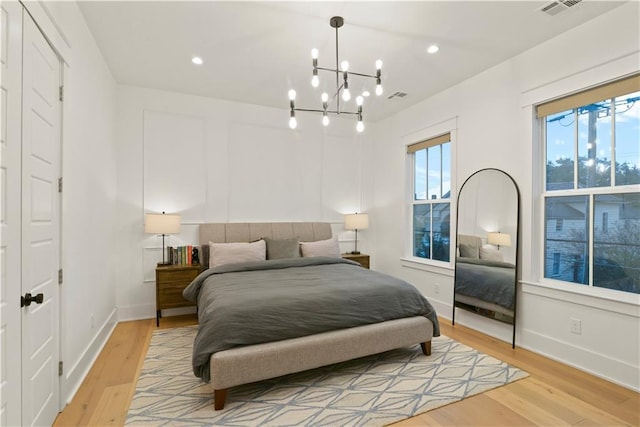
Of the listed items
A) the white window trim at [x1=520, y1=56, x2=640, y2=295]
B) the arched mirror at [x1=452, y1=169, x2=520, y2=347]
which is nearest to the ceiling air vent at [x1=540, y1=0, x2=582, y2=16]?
the white window trim at [x1=520, y1=56, x2=640, y2=295]

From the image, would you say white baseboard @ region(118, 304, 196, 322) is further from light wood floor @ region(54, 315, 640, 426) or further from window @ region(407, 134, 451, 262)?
window @ region(407, 134, 451, 262)

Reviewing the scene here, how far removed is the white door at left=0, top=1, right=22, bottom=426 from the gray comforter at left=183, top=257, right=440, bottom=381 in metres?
0.93

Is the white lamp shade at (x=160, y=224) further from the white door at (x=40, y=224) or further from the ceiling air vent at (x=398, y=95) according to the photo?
the ceiling air vent at (x=398, y=95)

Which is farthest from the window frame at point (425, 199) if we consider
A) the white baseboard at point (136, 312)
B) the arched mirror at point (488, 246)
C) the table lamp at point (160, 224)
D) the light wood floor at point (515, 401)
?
the white baseboard at point (136, 312)

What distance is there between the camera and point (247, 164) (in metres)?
4.54

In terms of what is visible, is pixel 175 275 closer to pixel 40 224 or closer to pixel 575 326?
pixel 40 224

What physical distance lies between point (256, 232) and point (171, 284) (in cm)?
126

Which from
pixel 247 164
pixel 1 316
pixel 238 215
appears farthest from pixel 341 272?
pixel 1 316

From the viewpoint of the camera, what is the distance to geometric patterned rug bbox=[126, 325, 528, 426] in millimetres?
2016

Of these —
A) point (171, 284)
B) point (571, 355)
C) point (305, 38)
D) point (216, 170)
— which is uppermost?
point (305, 38)

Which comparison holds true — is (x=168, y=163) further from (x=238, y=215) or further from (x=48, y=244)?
(x=48, y=244)

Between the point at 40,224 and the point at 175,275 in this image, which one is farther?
the point at 175,275

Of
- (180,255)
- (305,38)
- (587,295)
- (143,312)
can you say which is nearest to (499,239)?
(587,295)

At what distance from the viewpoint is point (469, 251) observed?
11.8 feet
